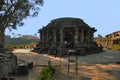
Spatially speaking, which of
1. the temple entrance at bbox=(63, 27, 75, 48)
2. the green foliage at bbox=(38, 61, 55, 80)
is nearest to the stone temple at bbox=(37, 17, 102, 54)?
the temple entrance at bbox=(63, 27, 75, 48)

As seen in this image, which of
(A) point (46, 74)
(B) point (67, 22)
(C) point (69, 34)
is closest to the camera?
(A) point (46, 74)

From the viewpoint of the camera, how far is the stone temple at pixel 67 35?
47.5m

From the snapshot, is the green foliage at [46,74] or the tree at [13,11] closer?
the green foliage at [46,74]

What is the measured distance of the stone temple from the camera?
47.5 m

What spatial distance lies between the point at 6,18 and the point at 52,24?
8.57 meters

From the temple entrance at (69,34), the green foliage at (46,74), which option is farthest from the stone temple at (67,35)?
the green foliage at (46,74)

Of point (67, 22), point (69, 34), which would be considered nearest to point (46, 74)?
point (67, 22)

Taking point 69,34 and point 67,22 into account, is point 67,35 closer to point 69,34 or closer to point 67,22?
point 69,34

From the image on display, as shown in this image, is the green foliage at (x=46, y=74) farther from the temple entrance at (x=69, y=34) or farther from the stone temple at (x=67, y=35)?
the temple entrance at (x=69, y=34)

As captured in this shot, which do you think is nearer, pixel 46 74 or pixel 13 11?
pixel 46 74

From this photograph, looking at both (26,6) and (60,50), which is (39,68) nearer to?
(60,50)

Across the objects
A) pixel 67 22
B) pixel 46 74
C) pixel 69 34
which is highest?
pixel 67 22

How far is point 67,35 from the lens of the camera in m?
51.7

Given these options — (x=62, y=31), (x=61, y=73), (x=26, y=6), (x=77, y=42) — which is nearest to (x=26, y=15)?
(x=26, y=6)
